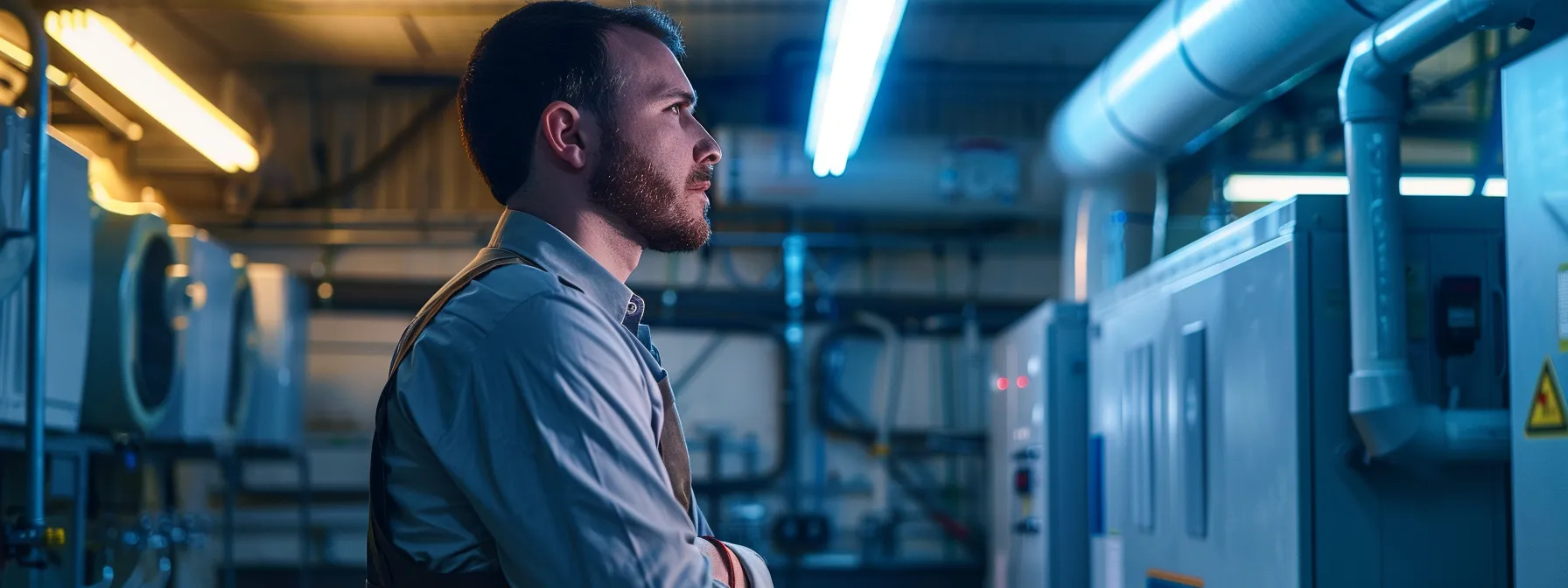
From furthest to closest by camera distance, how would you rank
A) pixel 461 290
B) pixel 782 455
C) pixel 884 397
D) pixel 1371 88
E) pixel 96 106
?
pixel 782 455 → pixel 884 397 → pixel 96 106 → pixel 1371 88 → pixel 461 290

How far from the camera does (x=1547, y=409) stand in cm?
202

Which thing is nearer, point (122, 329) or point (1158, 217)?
point (122, 329)

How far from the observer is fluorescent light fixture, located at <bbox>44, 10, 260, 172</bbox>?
527 centimetres

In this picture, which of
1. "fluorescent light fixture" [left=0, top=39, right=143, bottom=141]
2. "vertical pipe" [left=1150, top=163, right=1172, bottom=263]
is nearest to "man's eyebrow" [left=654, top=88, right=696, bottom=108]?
"vertical pipe" [left=1150, top=163, right=1172, bottom=263]

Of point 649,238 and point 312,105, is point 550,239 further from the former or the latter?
point 312,105

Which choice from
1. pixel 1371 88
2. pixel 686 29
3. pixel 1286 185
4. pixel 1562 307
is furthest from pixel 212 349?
pixel 1562 307

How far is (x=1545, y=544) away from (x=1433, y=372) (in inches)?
30.2

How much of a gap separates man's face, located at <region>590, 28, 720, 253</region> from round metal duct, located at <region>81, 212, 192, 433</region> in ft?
12.4

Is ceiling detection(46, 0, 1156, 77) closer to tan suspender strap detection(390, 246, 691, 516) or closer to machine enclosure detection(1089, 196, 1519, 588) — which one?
machine enclosure detection(1089, 196, 1519, 588)

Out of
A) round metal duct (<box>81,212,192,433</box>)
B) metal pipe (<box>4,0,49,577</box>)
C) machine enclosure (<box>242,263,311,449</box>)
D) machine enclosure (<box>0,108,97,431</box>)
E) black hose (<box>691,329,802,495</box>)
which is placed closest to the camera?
metal pipe (<box>4,0,49,577</box>)

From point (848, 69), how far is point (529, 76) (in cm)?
353

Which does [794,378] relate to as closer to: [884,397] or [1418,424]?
[884,397]

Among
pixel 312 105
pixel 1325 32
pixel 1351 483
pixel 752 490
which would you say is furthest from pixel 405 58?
pixel 1351 483

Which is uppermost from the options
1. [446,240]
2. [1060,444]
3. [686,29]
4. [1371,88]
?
[686,29]
